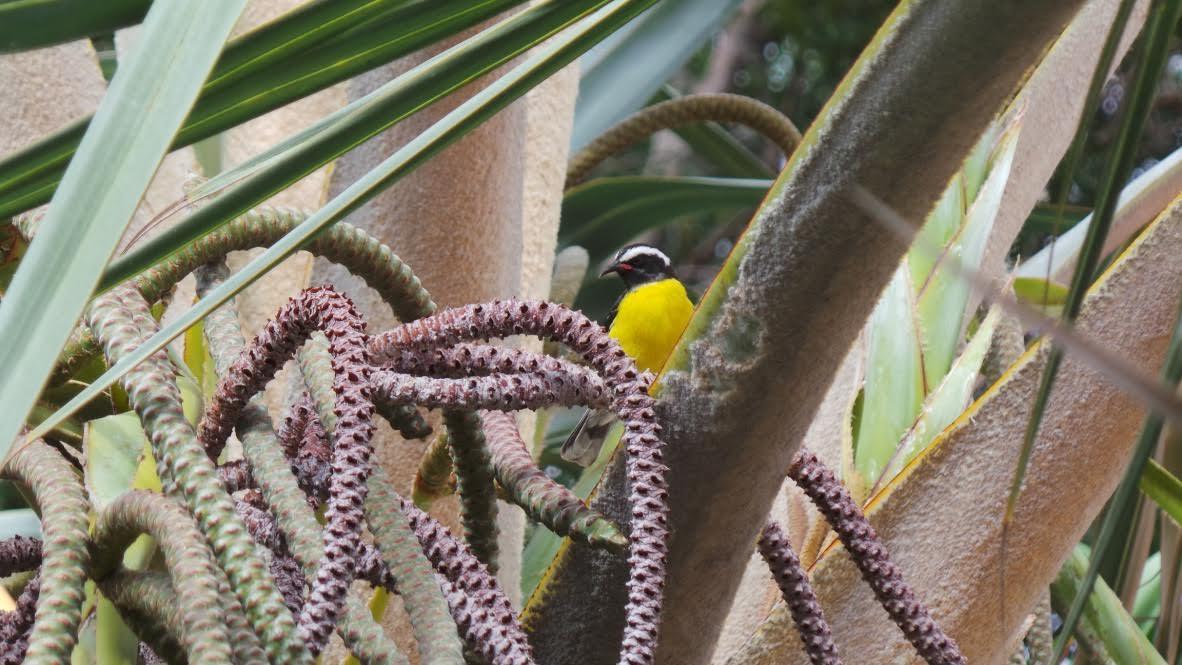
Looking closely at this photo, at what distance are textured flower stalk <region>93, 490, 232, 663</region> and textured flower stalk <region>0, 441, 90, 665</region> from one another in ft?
0.04

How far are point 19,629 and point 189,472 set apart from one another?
0.11 m

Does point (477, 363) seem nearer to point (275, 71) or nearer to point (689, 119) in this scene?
point (275, 71)

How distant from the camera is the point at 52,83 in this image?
0.82 metres

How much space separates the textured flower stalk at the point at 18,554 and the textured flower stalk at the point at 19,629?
4cm

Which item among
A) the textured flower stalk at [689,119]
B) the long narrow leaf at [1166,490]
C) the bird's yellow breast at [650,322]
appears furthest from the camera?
the bird's yellow breast at [650,322]

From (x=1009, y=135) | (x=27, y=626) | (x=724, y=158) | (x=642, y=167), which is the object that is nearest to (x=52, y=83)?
(x=27, y=626)

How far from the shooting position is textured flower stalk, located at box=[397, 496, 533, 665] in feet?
1.20

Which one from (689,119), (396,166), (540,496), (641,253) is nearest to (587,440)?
(689,119)

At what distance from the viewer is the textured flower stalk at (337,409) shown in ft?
1.09

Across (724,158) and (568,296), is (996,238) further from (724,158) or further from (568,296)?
(724,158)

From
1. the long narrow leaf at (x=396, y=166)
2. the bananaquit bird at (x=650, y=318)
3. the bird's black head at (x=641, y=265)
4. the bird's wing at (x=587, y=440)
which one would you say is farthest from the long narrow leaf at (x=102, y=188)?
the bird's black head at (x=641, y=265)

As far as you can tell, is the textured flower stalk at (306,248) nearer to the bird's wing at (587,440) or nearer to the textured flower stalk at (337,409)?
the textured flower stalk at (337,409)

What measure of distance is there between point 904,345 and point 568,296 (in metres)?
0.52

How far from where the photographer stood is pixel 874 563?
0.46 m
